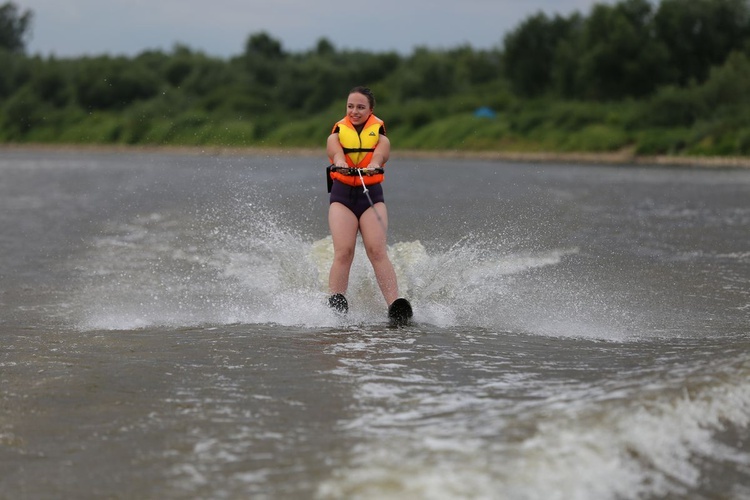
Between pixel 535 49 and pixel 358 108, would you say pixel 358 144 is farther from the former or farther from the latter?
pixel 535 49

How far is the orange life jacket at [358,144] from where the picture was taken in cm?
839

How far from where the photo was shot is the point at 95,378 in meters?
6.07

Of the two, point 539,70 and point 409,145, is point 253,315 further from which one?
point 539,70

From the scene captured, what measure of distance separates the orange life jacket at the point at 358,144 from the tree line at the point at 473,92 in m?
39.3

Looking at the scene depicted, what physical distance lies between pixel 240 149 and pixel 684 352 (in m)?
60.4

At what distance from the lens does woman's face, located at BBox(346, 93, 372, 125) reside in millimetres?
8344

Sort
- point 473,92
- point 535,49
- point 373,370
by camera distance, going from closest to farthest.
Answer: point 373,370 → point 535,49 → point 473,92

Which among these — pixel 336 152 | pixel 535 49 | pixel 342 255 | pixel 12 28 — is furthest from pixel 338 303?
pixel 12 28

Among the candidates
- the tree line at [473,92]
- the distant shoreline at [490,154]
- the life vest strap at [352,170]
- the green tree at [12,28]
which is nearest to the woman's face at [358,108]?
the life vest strap at [352,170]

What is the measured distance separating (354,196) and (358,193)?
4cm

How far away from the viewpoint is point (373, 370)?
20.1 ft

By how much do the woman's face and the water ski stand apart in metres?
1.48

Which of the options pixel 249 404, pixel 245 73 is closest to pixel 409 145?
pixel 245 73

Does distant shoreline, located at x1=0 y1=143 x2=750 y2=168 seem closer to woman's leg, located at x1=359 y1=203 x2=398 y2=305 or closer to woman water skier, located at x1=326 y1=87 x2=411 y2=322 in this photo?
woman water skier, located at x1=326 y1=87 x2=411 y2=322
